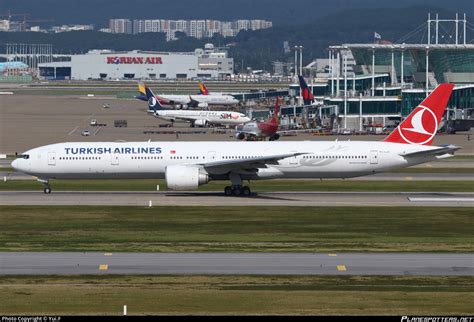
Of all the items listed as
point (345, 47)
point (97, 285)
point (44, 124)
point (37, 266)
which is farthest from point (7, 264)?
point (345, 47)

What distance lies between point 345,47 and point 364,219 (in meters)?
121

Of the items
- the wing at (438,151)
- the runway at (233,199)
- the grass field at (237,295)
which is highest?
the wing at (438,151)

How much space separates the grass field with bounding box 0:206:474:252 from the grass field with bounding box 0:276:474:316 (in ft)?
24.3

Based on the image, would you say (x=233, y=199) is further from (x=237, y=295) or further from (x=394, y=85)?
(x=394, y=85)

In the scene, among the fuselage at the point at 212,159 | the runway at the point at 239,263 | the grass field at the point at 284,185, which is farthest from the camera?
the grass field at the point at 284,185

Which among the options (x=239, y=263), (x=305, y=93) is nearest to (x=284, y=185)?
(x=239, y=263)

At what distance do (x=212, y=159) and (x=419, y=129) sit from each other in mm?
13846

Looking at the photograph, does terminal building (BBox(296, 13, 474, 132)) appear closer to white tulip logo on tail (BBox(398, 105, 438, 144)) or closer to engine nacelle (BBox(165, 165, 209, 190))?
white tulip logo on tail (BBox(398, 105, 438, 144))

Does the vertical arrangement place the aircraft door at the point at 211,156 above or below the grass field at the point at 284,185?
above

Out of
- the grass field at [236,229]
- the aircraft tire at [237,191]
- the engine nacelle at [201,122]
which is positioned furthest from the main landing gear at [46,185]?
the engine nacelle at [201,122]

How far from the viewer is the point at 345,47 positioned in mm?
177875

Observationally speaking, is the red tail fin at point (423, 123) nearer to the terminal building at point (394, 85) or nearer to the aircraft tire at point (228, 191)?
the aircraft tire at point (228, 191)

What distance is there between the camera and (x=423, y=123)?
239 feet

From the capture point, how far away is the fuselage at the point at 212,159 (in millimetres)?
71125
